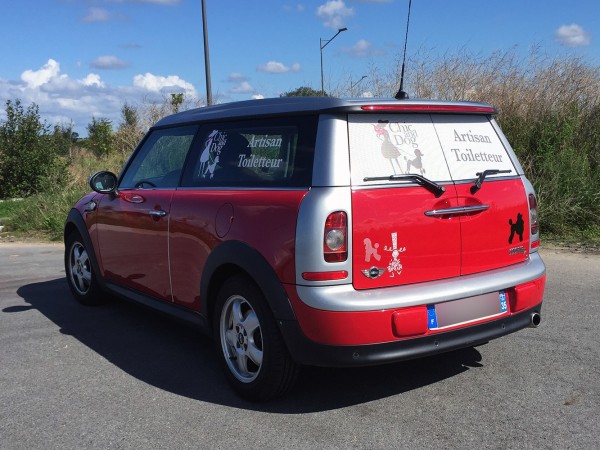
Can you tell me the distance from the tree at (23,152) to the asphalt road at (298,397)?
49.4ft

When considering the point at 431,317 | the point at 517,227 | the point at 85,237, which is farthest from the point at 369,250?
the point at 85,237

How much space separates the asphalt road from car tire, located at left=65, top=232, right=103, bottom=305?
693 mm

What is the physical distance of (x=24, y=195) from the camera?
19.3m

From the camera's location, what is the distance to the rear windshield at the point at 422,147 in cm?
352

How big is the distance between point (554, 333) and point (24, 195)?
1777cm

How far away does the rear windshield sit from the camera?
3520 millimetres

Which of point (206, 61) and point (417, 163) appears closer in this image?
point (417, 163)

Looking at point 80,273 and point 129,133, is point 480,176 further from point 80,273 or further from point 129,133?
point 129,133

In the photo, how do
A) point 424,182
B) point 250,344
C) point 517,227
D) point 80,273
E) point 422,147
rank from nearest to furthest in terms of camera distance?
point 424,182 → point 422,147 → point 250,344 → point 517,227 → point 80,273

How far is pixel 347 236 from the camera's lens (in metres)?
3.33

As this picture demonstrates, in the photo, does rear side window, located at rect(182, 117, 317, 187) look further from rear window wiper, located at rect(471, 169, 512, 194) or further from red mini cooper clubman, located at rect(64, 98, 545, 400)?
rear window wiper, located at rect(471, 169, 512, 194)

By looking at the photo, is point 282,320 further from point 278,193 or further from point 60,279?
point 60,279

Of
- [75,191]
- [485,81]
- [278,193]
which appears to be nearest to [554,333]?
[278,193]

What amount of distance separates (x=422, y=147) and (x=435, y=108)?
0.28 meters
